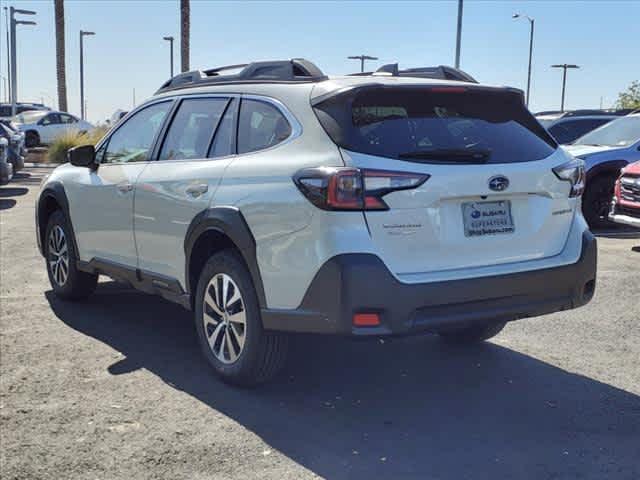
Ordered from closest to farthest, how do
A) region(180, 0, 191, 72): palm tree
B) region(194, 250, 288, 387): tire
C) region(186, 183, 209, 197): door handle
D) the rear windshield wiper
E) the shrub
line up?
1. the rear windshield wiper
2. region(194, 250, 288, 387): tire
3. region(186, 183, 209, 197): door handle
4. the shrub
5. region(180, 0, 191, 72): palm tree

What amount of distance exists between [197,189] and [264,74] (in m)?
0.84

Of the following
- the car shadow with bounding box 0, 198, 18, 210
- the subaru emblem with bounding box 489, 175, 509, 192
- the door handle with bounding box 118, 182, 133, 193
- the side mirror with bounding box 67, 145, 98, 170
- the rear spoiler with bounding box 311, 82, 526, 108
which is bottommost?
the car shadow with bounding box 0, 198, 18, 210

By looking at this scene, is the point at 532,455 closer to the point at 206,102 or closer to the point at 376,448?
the point at 376,448

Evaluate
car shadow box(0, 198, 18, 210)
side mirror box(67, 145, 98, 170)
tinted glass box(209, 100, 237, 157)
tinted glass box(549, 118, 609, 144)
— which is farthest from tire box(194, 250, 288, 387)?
tinted glass box(549, 118, 609, 144)

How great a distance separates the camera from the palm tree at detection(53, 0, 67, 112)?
111 feet

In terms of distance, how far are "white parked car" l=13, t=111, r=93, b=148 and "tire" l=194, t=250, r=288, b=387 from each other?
28.0 metres

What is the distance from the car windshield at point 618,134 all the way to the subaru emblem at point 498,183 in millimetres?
8436

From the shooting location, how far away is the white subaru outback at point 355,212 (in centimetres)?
393

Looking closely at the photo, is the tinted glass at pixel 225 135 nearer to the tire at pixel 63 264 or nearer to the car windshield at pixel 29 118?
the tire at pixel 63 264

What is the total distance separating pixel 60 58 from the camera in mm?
34438

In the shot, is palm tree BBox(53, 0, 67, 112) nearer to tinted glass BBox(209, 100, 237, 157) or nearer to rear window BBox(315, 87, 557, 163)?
tinted glass BBox(209, 100, 237, 157)

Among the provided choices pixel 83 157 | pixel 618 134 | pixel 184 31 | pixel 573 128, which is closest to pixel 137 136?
→ pixel 83 157

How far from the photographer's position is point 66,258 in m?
6.81

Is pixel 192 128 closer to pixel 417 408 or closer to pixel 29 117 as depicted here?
pixel 417 408
